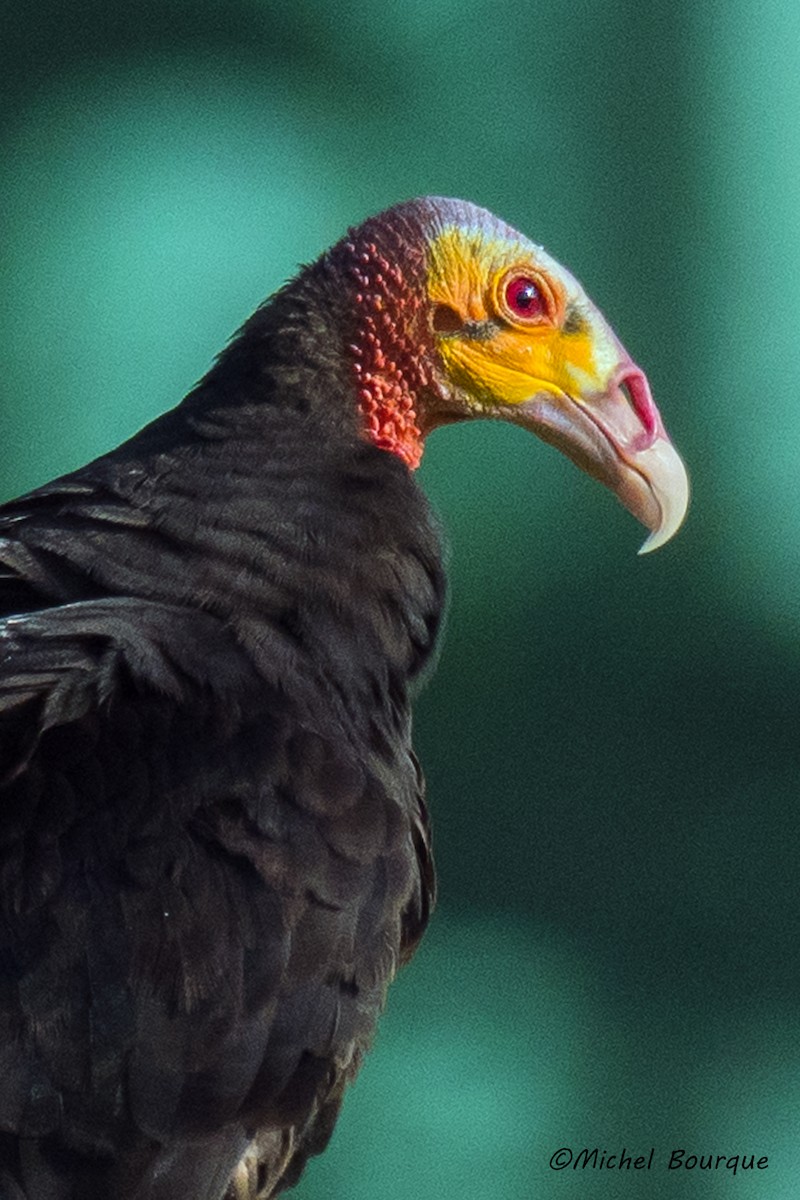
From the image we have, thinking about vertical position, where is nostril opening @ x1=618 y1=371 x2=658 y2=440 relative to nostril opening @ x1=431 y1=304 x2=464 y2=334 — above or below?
below

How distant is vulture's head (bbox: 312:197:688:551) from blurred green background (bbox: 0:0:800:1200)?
848mm

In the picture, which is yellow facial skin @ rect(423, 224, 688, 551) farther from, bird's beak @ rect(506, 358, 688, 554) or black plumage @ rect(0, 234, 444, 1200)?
black plumage @ rect(0, 234, 444, 1200)

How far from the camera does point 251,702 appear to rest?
69.2 inches

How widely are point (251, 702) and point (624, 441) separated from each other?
591mm

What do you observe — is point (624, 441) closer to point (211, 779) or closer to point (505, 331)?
point (505, 331)

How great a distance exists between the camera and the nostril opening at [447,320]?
210 cm

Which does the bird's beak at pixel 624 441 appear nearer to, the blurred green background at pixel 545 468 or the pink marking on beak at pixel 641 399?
the pink marking on beak at pixel 641 399

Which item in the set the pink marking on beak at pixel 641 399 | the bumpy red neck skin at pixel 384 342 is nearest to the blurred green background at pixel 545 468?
the pink marking on beak at pixel 641 399

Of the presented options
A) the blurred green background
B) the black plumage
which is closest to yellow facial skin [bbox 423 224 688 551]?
the black plumage

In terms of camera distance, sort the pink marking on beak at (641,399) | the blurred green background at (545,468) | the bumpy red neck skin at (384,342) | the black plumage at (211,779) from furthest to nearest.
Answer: the blurred green background at (545,468)
the pink marking on beak at (641,399)
the bumpy red neck skin at (384,342)
the black plumage at (211,779)

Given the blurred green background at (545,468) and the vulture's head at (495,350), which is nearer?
the vulture's head at (495,350)

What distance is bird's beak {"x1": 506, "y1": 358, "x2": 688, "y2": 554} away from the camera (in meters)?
2.11

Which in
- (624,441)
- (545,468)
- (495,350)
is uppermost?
(495,350)

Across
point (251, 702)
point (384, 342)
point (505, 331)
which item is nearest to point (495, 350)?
point (505, 331)
